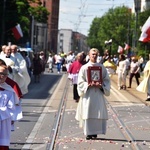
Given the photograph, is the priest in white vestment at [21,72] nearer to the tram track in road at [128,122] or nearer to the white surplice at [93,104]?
the tram track in road at [128,122]

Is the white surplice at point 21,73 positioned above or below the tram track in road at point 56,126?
above

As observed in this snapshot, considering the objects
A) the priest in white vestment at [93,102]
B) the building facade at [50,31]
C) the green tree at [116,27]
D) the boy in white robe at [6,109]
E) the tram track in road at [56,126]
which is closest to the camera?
the boy in white robe at [6,109]

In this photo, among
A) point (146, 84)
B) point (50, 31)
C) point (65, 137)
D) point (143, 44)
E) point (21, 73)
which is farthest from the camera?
point (50, 31)

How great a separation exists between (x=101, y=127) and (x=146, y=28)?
11695mm

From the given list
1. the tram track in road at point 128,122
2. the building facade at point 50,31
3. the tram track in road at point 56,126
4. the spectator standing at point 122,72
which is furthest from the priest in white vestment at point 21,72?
the building facade at point 50,31

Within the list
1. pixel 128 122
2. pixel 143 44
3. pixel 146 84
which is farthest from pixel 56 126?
pixel 143 44

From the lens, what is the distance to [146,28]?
82.1ft

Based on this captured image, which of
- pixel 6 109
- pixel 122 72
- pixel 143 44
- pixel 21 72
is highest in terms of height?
pixel 6 109

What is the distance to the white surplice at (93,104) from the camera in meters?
13.8

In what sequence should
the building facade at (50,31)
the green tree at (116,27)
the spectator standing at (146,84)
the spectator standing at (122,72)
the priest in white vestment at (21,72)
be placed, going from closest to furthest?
the priest in white vestment at (21,72)
the spectator standing at (146,84)
the spectator standing at (122,72)
the green tree at (116,27)
the building facade at (50,31)

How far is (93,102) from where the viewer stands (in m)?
13.9

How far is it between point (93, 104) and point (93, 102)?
4 cm

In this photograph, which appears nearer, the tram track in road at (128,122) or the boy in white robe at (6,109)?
the boy in white robe at (6,109)

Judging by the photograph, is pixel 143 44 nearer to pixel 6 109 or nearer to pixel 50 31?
pixel 6 109
